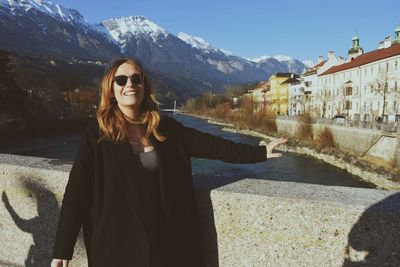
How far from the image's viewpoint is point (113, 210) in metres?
2.24

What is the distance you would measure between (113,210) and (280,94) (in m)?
87.8

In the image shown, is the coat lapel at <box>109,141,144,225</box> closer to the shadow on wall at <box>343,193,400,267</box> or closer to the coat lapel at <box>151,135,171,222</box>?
the coat lapel at <box>151,135,171,222</box>

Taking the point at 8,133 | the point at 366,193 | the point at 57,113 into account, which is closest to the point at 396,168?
the point at 366,193

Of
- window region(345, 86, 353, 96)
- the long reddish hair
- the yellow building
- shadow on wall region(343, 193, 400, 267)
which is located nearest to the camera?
shadow on wall region(343, 193, 400, 267)

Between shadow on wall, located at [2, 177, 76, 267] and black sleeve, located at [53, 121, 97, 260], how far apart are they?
1.10 metres

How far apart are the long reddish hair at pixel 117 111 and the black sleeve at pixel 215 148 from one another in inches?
5.7

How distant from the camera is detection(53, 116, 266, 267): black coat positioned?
7.31 feet

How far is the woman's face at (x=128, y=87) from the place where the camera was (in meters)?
2.42

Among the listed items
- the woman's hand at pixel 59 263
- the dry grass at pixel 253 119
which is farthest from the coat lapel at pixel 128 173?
the dry grass at pixel 253 119

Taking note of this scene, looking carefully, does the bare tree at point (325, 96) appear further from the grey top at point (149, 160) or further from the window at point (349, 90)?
the grey top at point (149, 160)

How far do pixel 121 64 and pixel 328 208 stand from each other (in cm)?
154

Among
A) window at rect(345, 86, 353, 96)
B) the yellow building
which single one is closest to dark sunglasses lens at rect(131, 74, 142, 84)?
window at rect(345, 86, 353, 96)

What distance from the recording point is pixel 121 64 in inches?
97.7

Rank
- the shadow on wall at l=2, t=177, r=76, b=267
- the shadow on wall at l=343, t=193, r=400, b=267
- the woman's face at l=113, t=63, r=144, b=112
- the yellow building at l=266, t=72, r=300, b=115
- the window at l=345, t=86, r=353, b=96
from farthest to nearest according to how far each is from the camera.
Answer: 1. the yellow building at l=266, t=72, r=300, b=115
2. the window at l=345, t=86, r=353, b=96
3. the shadow on wall at l=2, t=177, r=76, b=267
4. the woman's face at l=113, t=63, r=144, b=112
5. the shadow on wall at l=343, t=193, r=400, b=267
